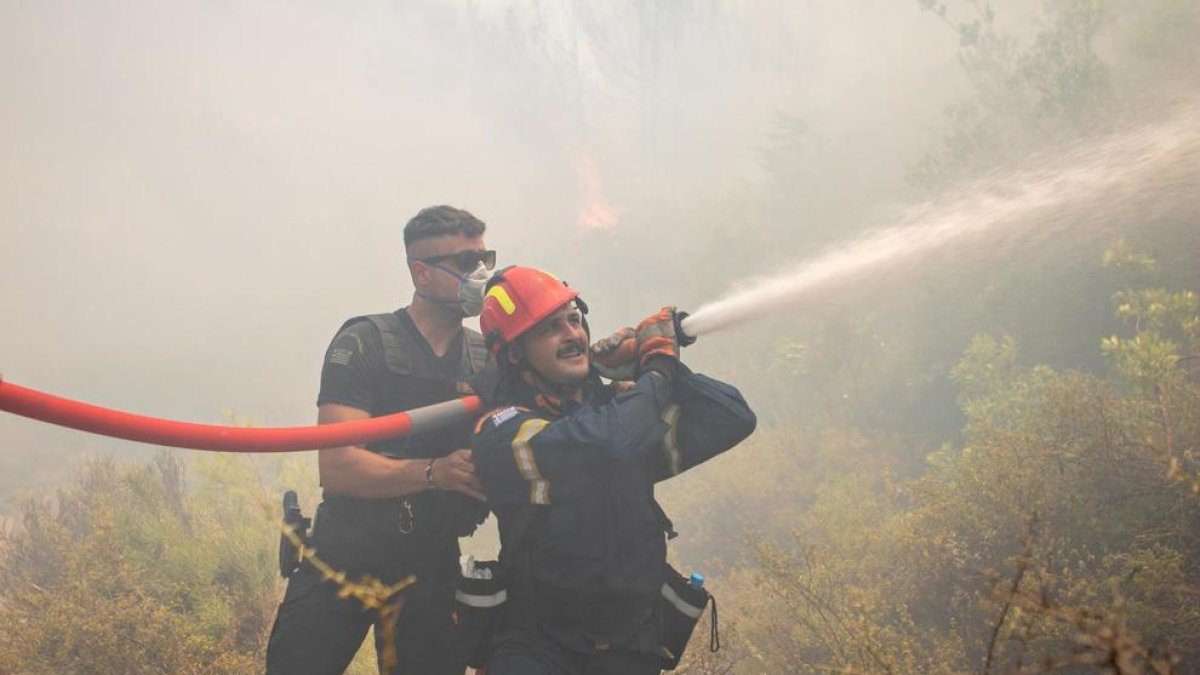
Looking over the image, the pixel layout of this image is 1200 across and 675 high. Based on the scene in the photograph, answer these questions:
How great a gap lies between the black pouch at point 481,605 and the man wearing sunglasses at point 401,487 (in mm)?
373

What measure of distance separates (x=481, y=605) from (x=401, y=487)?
0.75 metres

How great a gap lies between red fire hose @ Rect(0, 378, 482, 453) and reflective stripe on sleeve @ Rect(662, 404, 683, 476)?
99 cm

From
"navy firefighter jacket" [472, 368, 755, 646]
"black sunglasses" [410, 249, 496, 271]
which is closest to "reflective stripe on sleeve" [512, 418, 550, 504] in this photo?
"navy firefighter jacket" [472, 368, 755, 646]

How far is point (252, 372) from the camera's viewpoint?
4878cm

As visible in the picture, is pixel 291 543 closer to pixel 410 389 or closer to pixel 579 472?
pixel 410 389

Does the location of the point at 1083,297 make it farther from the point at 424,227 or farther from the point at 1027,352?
the point at 424,227

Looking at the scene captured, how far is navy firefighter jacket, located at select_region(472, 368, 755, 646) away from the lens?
238 cm

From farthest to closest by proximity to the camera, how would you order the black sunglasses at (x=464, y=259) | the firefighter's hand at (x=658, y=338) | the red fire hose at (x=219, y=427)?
1. the black sunglasses at (x=464, y=259)
2. the firefighter's hand at (x=658, y=338)
3. the red fire hose at (x=219, y=427)

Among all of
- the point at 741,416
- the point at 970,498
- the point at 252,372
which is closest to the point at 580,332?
the point at 741,416

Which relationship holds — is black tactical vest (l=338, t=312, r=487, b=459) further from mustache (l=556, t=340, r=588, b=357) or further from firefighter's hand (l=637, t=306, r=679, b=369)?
firefighter's hand (l=637, t=306, r=679, b=369)

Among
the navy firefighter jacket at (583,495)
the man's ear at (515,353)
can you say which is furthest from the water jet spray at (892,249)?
the navy firefighter jacket at (583,495)

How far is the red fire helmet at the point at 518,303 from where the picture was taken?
9.07 feet

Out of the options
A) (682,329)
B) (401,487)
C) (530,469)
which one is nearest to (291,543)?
(401,487)

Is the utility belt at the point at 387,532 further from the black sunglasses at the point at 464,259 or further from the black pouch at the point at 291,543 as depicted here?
the black sunglasses at the point at 464,259
